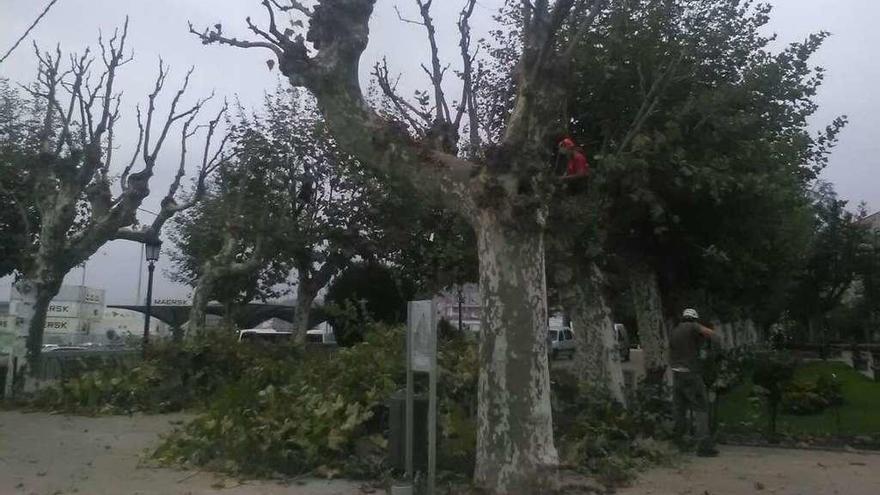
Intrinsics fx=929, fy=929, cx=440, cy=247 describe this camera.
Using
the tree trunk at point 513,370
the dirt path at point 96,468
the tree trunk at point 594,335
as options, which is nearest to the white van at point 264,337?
the dirt path at point 96,468

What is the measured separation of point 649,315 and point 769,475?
29.7 feet

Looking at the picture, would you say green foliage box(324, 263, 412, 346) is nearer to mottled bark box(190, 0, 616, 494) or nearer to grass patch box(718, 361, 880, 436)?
grass patch box(718, 361, 880, 436)

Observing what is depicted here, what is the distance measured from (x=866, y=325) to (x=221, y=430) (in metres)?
43.9

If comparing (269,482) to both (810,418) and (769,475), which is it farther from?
(810,418)

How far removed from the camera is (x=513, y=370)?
8.38 m

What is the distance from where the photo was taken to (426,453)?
883 centimetres

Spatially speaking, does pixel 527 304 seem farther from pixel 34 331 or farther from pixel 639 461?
pixel 34 331

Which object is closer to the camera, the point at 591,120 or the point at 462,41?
the point at 462,41

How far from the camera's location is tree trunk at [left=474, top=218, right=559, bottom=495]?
8297 mm

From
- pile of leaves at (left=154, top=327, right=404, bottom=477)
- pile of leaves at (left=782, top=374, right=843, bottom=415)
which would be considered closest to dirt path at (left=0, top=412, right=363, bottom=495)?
pile of leaves at (left=154, top=327, right=404, bottom=477)

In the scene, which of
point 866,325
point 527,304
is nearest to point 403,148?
point 527,304

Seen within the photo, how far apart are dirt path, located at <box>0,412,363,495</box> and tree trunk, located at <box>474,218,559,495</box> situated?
5.46ft

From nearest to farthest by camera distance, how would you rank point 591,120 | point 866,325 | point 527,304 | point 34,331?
point 527,304 → point 591,120 → point 34,331 → point 866,325

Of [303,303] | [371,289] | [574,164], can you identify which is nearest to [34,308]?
[303,303]
